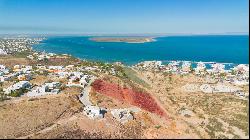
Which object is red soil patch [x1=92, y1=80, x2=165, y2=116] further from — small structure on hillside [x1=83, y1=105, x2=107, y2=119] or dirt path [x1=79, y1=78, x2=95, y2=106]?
small structure on hillside [x1=83, y1=105, x2=107, y2=119]

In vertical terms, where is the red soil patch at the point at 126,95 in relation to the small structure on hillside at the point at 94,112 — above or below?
below

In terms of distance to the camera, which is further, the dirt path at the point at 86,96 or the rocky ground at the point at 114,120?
the dirt path at the point at 86,96

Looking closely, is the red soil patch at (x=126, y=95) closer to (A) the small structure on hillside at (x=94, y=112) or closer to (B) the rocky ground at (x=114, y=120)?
(B) the rocky ground at (x=114, y=120)

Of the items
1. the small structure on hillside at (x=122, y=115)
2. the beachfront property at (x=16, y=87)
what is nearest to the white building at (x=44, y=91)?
the beachfront property at (x=16, y=87)

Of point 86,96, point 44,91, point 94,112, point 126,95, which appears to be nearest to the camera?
point 94,112

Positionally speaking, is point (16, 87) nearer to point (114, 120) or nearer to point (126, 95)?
point (126, 95)

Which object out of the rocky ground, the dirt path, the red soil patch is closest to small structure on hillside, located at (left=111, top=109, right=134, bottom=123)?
the rocky ground

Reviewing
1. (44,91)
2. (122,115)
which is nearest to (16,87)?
(44,91)

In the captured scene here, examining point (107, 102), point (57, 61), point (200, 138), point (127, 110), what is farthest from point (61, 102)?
point (57, 61)
